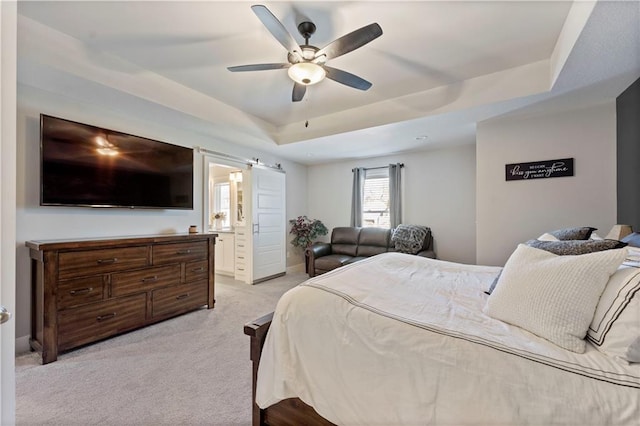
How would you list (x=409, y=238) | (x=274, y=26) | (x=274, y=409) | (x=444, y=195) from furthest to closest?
(x=444, y=195) < (x=409, y=238) < (x=274, y=26) < (x=274, y=409)

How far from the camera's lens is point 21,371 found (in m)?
2.02

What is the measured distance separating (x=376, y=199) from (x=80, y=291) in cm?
462

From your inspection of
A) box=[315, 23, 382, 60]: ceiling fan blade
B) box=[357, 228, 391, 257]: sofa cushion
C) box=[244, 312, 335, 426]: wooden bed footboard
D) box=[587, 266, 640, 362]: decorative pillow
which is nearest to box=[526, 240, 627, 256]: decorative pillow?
box=[587, 266, 640, 362]: decorative pillow

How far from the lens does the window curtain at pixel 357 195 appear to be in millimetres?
5441

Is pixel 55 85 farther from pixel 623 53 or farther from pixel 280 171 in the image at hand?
pixel 623 53

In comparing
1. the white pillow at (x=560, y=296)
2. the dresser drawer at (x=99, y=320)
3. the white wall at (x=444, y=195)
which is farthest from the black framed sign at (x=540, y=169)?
the dresser drawer at (x=99, y=320)

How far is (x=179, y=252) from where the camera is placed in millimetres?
3107

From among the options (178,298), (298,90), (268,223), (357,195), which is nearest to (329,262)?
(268,223)

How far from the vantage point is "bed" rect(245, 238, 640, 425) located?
837 millimetres

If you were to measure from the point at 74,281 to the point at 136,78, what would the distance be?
1.99 metres

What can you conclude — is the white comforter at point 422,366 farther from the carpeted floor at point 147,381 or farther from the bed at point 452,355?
the carpeted floor at point 147,381

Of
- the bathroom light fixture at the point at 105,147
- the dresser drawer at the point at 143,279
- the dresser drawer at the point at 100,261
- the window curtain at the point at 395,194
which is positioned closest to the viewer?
the dresser drawer at the point at 100,261

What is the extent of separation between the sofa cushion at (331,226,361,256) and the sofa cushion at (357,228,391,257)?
0.11m

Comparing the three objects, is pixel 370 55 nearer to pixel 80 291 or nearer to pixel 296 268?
pixel 80 291
